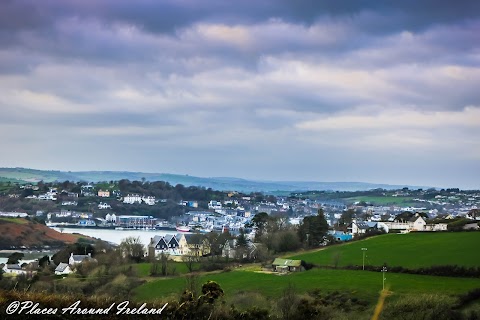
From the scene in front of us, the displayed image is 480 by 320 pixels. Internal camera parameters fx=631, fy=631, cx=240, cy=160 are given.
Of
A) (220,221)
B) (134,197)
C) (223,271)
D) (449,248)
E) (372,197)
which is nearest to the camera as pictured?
(449,248)

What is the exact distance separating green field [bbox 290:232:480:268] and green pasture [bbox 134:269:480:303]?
2.27 metres

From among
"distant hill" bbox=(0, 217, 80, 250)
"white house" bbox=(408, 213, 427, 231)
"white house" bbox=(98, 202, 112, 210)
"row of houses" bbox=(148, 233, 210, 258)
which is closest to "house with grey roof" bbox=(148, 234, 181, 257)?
"row of houses" bbox=(148, 233, 210, 258)

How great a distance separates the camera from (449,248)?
3234cm

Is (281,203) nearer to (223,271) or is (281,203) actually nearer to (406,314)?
(223,271)

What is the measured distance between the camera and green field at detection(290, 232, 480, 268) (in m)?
29.5

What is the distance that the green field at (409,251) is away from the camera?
96.7 feet

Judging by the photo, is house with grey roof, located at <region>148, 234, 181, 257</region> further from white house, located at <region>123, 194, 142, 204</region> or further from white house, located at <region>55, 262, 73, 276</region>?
white house, located at <region>123, 194, 142, 204</region>

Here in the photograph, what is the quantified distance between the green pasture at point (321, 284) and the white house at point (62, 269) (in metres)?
7.65

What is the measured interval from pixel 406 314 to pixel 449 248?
1888cm

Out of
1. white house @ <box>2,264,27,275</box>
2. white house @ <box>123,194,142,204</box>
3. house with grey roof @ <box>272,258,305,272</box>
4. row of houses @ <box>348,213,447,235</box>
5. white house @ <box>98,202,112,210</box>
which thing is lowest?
white house @ <box>2,264,27,275</box>

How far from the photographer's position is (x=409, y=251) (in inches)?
1329

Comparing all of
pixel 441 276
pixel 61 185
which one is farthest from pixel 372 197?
pixel 441 276

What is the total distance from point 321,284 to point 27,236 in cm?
4997

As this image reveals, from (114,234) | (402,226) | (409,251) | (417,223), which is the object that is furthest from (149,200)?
(409,251)
